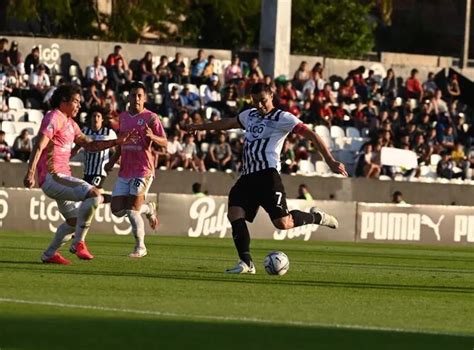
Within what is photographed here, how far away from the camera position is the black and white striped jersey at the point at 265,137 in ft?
54.0

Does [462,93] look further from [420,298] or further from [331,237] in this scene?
[420,298]

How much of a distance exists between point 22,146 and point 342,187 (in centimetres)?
786

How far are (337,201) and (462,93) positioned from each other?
9408 millimetres

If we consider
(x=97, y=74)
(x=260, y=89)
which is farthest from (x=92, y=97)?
(x=260, y=89)

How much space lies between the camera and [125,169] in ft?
63.6

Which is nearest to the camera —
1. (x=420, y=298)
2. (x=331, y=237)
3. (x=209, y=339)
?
(x=209, y=339)

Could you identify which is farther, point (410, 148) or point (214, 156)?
point (410, 148)

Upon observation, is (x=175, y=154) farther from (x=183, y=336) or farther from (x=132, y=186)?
(x=183, y=336)

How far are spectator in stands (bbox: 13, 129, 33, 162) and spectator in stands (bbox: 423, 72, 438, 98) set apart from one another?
495 inches

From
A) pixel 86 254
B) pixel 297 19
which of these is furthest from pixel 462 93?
pixel 86 254

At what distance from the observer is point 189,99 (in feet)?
115

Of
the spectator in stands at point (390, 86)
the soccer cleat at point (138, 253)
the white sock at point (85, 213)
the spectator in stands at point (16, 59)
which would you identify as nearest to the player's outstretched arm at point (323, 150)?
the white sock at point (85, 213)

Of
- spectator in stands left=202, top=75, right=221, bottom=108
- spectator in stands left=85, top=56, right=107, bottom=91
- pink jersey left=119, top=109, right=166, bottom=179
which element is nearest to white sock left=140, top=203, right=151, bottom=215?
pink jersey left=119, top=109, right=166, bottom=179

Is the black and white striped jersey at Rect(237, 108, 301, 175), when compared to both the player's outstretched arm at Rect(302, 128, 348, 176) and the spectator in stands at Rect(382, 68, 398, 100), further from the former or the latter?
the spectator in stands at Rect(382, 68, 398, 100)
